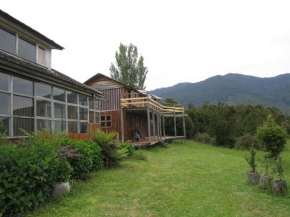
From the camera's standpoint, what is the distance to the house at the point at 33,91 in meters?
7.43

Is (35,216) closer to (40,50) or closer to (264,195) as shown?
(264,195)

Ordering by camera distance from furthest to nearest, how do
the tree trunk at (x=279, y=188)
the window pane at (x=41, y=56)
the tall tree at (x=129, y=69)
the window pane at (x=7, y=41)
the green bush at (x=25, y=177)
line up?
the tall tree at (x=129, y=69)
the window pane at (x=41, y=56)
the window pane at (x=7, y=41)
the tree trunk at (x=279, y=188)
the green bush at (x=25, y=177)

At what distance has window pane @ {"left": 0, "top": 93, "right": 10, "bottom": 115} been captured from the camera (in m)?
7.13

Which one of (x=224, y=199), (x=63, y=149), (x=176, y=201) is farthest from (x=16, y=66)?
(x=224, y=199)

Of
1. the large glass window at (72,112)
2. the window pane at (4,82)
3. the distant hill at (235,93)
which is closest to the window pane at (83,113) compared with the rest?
the large glass window at (72,112)

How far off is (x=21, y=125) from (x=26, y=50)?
3754mm

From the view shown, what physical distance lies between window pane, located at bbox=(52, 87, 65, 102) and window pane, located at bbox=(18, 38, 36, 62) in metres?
1.75

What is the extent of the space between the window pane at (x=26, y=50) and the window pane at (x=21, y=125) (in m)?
3.07

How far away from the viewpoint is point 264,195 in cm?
635

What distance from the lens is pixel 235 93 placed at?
333 ft

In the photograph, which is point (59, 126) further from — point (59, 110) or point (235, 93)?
point (235, 93)

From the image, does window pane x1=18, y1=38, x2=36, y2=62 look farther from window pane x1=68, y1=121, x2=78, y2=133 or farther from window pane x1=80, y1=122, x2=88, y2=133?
window pane x1=80, y1=122, x2=88, y2=133

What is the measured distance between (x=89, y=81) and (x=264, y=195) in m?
18.5

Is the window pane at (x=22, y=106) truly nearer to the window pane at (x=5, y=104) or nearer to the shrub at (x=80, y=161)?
the window pane at (x=5, y=104)
